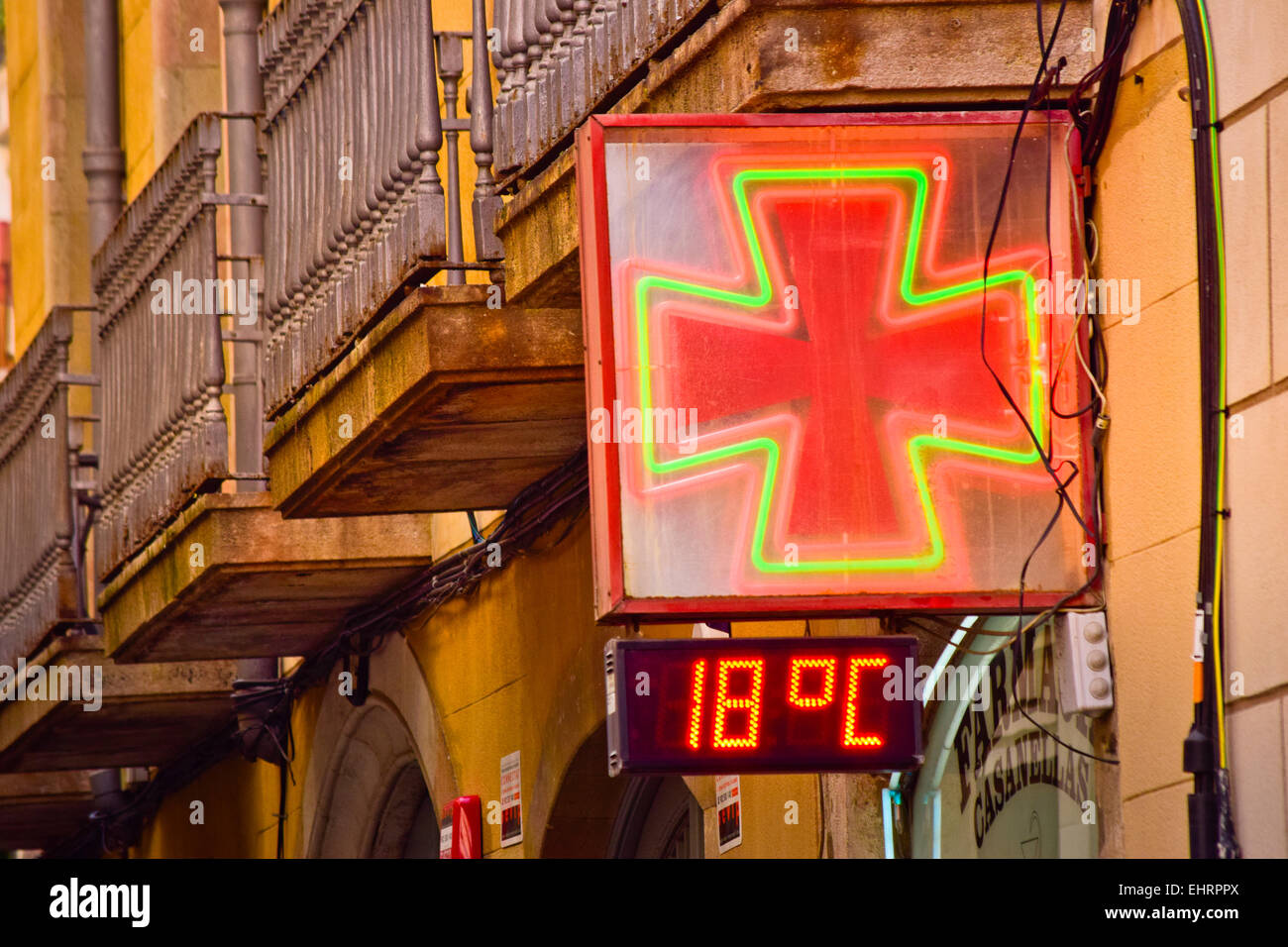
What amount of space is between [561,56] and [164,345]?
4.01m

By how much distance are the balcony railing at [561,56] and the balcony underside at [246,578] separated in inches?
120

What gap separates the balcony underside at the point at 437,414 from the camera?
25.1 feet

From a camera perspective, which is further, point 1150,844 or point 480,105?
point 480,105

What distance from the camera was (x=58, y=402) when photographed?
12539mm

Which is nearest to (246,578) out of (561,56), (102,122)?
(561,56)

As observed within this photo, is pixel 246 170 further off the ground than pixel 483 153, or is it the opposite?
pixel 246 170

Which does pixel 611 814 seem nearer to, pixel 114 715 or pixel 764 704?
pixel 764 704

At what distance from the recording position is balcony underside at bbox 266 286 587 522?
7637 mm

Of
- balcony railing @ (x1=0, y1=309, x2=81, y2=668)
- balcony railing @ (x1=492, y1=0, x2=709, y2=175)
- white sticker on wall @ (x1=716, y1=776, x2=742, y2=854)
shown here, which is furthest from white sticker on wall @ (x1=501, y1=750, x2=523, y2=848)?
balcony railing @ (x1=0, y1=309, x2=81, y2=668)

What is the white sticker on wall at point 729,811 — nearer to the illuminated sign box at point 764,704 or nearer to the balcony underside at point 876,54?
the illuminated sign box at point 764,704

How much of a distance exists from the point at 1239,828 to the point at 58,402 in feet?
26.8

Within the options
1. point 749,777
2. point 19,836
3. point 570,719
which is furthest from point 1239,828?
point 19,836

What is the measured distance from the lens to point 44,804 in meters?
17.2
